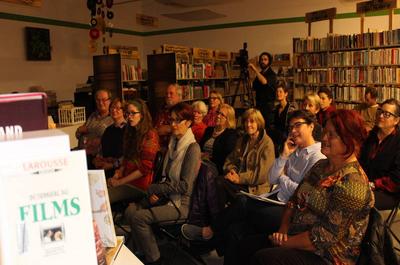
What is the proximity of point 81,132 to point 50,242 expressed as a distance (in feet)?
12.7

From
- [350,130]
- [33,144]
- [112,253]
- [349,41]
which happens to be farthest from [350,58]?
[33,144]

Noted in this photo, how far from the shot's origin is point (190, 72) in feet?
28.0

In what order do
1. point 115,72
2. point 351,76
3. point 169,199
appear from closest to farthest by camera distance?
point 169,199 → point 115,72 → point 351,76

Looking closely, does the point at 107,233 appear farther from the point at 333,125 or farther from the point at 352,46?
the point at 352,46

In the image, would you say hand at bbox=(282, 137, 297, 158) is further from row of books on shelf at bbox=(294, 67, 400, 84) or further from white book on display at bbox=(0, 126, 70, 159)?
row of books on shelf at bbox=(294, 67, 400, 84)

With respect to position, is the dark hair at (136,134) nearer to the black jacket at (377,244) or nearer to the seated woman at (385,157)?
the seated woman at (385,157)

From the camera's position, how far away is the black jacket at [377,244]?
1.75 meters

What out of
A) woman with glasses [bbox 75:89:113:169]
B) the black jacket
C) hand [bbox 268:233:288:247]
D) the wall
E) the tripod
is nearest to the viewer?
the black jacket

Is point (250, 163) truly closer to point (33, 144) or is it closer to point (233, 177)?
point (233, 177)

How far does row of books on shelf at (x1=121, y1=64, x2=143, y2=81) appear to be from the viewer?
7.99 metres

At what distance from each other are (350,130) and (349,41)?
253 inches

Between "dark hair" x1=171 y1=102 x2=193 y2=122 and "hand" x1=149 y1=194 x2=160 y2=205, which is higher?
"dark hair" x1=171 y1=102 x2=193 y2=122

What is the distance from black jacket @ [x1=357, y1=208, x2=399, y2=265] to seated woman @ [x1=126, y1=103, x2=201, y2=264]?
1.31 metres

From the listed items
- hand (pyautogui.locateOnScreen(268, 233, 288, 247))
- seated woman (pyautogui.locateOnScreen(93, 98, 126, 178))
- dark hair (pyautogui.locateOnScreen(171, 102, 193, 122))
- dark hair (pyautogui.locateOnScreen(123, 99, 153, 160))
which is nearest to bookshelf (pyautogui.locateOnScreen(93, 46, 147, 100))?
seated woman (pyautogui.locateOnScreen(93, 98, 126, 178))
